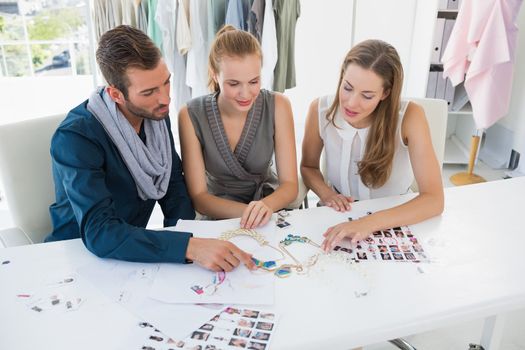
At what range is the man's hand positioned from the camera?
0.99 metres

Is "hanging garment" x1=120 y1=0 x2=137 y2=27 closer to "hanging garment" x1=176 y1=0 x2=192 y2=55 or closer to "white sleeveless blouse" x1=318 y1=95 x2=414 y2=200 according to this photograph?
"hanging garment" x1=176 y1=0 x2=192 y2=55

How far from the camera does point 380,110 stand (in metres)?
1.50

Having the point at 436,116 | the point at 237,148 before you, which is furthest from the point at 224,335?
the point at 436,116

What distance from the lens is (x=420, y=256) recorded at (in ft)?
3.49

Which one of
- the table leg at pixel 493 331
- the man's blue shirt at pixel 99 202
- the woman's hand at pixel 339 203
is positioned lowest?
the table leg at pixel 493 331

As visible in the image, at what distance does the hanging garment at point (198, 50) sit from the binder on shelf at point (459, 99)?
1.84 metres

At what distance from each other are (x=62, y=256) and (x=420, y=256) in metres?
0.89

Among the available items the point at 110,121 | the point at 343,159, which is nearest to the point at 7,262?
the point at 110,121

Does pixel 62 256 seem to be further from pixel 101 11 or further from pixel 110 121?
pixel 101 11

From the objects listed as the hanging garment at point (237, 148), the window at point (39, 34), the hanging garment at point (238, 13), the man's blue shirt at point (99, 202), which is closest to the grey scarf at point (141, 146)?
the man's blue shirt at point (99, 202)

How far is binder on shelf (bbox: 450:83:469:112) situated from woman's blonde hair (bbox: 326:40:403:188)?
195 centimetres

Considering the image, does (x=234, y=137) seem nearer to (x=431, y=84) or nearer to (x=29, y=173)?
(x=29, y=173)

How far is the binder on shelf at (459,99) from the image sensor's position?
3180mm

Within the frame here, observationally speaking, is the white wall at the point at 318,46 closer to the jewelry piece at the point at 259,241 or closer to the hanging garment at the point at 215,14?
the hanging garment at the point at 215,14
